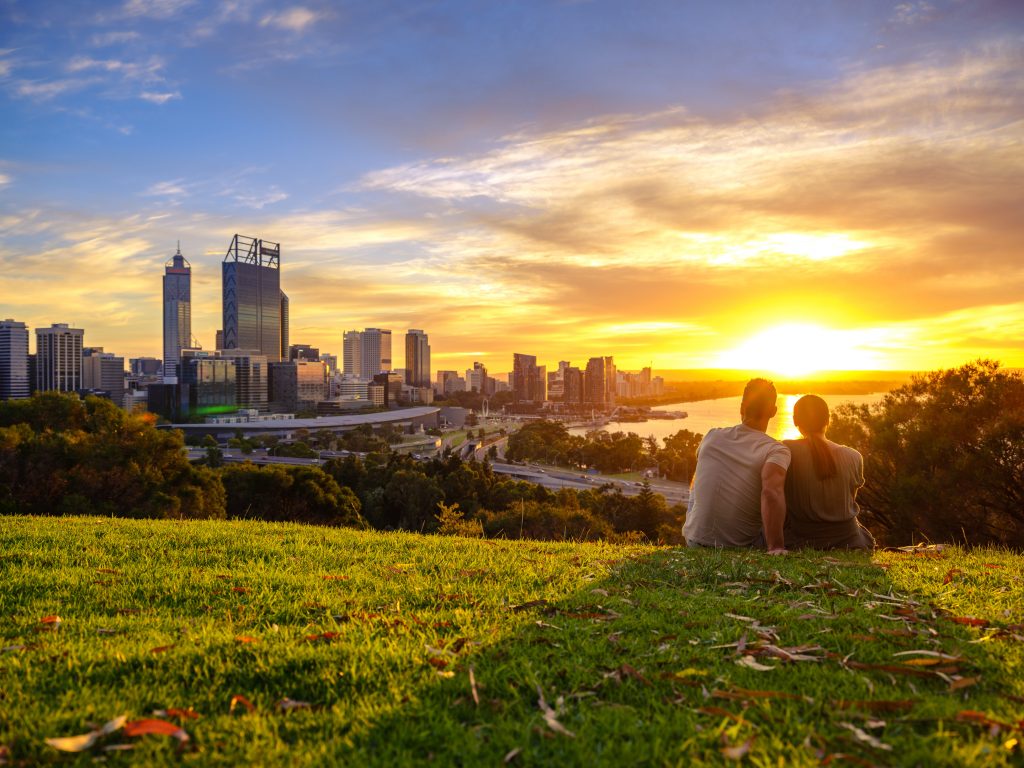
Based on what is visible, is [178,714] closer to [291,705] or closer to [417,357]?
[291,705]

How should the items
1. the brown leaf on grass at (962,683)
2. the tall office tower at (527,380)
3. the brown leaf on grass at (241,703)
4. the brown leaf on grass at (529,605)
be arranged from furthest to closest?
1. the tall office tower at (527,380)
2. the brown leaf on grass at (529,605)
3. the brown leaf on grass at (962,683)
4. the brown leaf on grass at (241,703)

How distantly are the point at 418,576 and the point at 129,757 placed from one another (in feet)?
9.10

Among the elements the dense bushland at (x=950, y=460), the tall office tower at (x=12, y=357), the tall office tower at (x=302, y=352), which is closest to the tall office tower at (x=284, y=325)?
the tall office tower at (x=302, y=352)

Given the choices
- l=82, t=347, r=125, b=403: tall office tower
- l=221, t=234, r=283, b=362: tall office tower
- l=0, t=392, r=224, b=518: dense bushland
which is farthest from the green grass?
l=221, t=234, r=283, b=362: tall office tower

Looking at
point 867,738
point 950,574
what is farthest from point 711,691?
point 950,574

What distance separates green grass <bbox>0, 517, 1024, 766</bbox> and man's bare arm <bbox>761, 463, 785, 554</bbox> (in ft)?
2.38

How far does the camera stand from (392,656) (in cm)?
307

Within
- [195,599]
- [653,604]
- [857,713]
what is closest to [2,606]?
[195,599]

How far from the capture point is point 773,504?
5965 millimetres

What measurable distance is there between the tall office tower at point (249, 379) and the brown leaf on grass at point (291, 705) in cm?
12843

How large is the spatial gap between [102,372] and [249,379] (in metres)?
28.3

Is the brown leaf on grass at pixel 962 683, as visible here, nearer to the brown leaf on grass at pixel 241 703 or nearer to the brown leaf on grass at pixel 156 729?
the brown leaf on grass at pixel 241 703

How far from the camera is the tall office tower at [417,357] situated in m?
189

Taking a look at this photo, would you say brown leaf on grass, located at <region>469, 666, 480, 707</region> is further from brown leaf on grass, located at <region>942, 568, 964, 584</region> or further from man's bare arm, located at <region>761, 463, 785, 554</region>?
man's bare arm, located at <region>761, 463, 785, 554</region>
